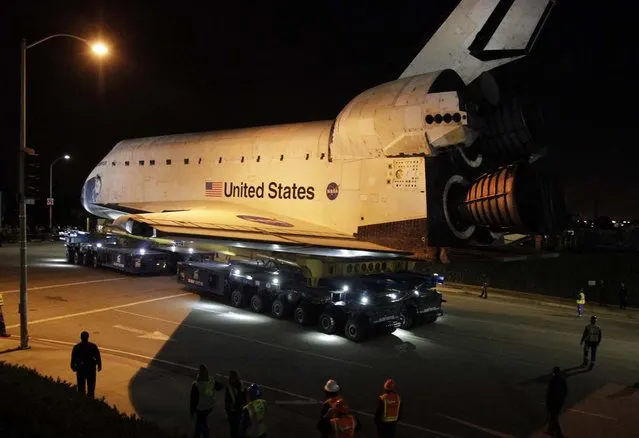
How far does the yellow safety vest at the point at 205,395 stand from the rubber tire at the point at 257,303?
8747mm

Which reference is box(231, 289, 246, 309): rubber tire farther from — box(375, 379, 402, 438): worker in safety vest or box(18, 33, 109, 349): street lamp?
box(375, 379, 402, 438): worker in safety vest

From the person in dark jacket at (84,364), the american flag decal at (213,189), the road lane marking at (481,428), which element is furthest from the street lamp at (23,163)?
the road lane marking at (481,428)

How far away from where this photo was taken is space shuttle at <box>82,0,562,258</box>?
35.2 ft

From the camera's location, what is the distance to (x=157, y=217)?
1490 centimetres

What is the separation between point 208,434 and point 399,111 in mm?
7403

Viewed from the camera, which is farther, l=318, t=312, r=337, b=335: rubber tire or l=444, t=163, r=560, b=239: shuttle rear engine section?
l=318, t=312, r=337, b=335: rubber tire

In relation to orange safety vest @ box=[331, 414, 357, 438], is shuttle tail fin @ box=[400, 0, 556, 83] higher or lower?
higher

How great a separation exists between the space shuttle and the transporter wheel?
1.62 metres

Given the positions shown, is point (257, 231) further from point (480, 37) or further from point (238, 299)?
point (480, 37)

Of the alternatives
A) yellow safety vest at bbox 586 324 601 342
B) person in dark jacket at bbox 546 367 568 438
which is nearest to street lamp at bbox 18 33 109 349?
person in dark jacket at bbox 546 367 568 438

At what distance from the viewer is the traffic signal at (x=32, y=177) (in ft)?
40.1

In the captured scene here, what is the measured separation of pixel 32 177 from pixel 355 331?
8753mm

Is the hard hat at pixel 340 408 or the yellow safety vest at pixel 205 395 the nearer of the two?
the hard hat at pixel 340 408

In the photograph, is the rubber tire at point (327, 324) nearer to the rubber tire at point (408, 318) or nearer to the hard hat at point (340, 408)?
the rubber tire at point (408, 318)
